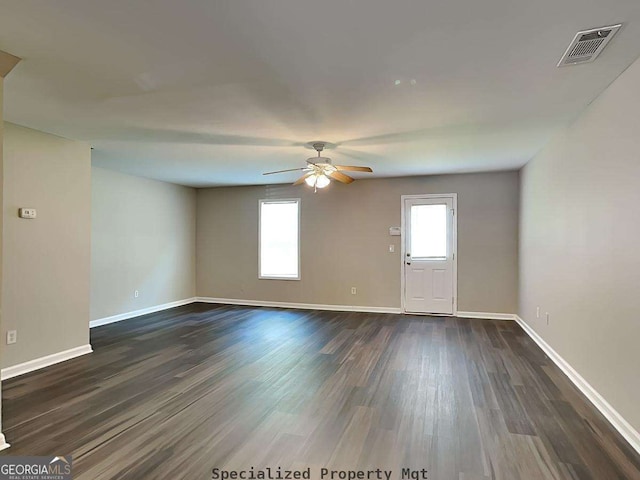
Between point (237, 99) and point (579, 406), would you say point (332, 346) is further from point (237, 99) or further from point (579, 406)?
point (237, 99)

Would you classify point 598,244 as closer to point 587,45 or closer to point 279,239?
point 587,45

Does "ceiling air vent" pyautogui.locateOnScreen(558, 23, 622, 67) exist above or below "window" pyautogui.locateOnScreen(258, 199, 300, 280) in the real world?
above

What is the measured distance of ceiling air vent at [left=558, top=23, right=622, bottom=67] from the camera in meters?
2.06

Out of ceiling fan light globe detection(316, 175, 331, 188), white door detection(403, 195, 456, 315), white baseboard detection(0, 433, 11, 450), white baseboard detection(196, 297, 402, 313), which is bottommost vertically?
white baseboard detection(196, 297, 402, 313)

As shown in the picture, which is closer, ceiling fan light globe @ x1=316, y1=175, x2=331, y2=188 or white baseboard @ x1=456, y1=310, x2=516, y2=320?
ceiling fan light globe @ x1=316, y1=175, x2=331, y2=188

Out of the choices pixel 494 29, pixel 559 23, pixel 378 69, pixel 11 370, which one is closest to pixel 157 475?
pixel 11 370

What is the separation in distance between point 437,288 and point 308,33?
5385 mm

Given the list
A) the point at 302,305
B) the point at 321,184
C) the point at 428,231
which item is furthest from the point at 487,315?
the point at 321,184

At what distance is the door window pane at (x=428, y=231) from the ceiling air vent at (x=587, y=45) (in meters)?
4.29

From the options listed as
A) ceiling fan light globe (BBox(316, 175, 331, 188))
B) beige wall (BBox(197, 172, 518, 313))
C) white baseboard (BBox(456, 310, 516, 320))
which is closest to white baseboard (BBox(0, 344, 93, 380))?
ceiling fan light globe (BBox(316, 175, 331, 188))

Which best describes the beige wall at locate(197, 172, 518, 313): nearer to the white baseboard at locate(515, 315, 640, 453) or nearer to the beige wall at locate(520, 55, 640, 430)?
the beige wall at locate(520, 55, 640, 430)

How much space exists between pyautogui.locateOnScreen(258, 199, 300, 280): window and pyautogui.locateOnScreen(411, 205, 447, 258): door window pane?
230cm

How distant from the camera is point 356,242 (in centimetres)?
707

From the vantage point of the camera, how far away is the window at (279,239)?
7.54 m
